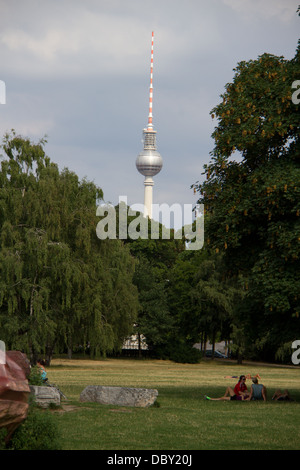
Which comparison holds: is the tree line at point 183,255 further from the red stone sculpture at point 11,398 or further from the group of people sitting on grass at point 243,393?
the red stone sculpture at point 11,398

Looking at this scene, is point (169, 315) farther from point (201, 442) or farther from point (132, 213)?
point (201, 442)

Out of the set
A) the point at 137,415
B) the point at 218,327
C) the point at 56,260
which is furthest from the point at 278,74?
the point at 218,327

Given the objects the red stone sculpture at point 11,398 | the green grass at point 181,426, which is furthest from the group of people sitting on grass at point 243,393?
the red stone sculpture at point 11,398

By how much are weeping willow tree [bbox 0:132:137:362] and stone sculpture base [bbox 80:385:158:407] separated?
76.6 feet

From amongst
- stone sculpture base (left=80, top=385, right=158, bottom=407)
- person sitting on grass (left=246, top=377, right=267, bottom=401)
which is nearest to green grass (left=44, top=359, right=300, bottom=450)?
stone sculpture base (left=80, top=385, right=158, bottom=407)

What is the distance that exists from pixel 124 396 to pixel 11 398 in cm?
1015

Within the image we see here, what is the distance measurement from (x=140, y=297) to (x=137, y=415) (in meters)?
56.0

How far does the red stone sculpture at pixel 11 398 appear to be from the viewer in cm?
1152

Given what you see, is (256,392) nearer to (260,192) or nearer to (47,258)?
(260,192)

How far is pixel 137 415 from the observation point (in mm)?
19078

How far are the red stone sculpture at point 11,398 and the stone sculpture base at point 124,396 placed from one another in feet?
30.4

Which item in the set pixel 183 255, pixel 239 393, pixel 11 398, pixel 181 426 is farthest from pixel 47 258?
pixel 183 255

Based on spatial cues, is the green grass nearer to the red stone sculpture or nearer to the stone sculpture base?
the stone sculpture base

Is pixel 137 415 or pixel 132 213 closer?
pixel 137 415
